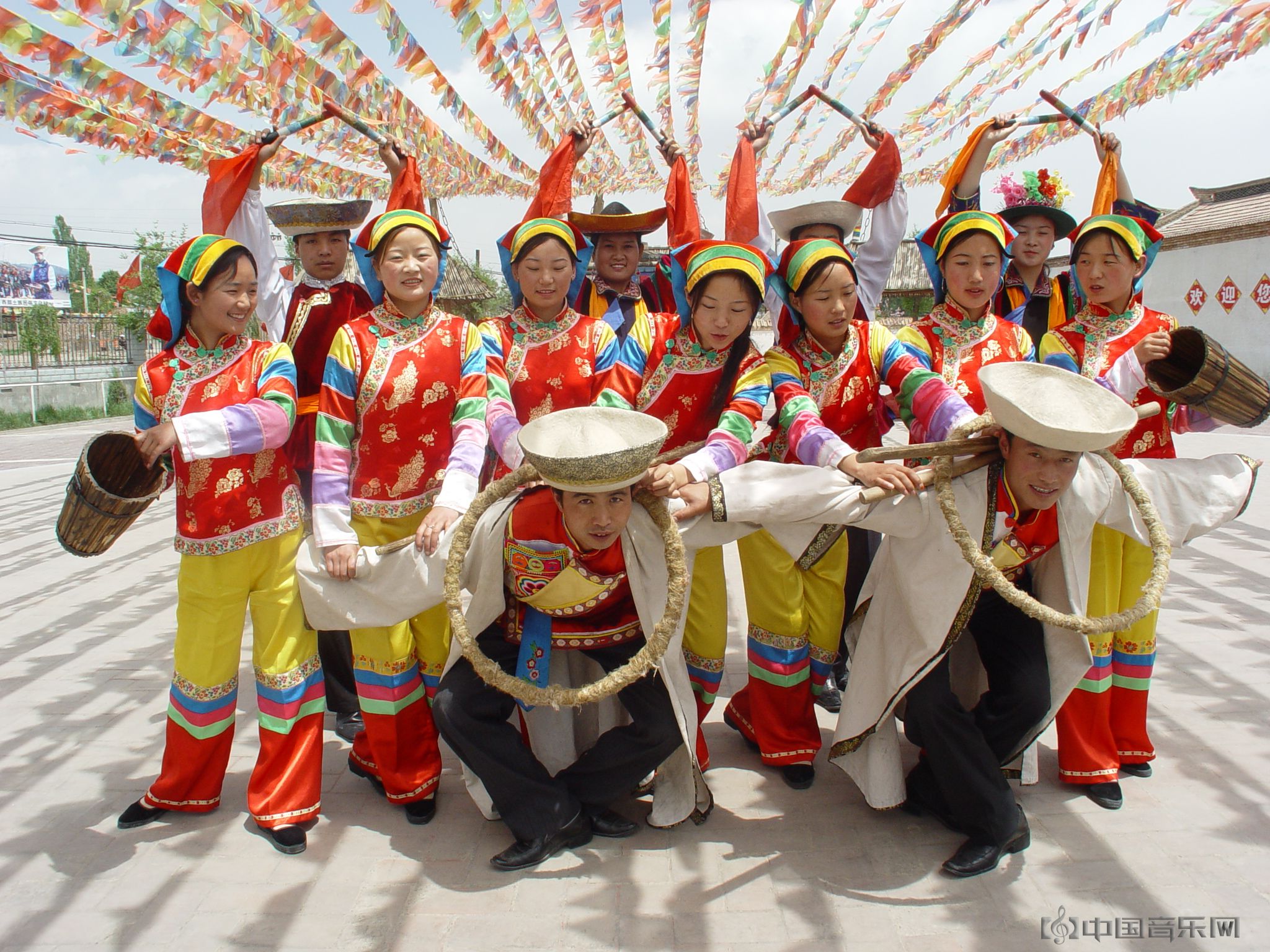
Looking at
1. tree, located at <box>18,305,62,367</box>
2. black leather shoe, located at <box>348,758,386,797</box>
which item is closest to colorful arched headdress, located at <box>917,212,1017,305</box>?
black leather shoe, located at <box>348,758,386,797</box>

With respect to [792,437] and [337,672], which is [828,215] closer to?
[792,437]

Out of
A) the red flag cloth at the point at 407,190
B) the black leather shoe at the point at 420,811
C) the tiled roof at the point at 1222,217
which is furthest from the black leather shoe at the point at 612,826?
the tiled roof at the point at 1222,217

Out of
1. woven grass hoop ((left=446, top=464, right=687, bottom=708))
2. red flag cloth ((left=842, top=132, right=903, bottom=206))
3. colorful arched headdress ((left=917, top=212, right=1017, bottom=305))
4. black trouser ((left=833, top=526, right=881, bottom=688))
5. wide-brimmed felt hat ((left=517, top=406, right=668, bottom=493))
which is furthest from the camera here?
red flag cloth ((left=842, top=132, right=903, bottom=206))

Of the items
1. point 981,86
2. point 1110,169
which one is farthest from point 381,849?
point 981,86

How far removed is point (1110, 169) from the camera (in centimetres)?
397

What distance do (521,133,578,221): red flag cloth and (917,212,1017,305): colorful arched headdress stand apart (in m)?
1.56

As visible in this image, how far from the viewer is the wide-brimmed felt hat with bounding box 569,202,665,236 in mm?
4344

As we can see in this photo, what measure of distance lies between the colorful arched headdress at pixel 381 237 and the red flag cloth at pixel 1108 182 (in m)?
2.85

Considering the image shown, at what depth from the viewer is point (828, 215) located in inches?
169

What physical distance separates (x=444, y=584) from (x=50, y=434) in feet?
56.7

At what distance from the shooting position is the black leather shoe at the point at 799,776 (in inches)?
129

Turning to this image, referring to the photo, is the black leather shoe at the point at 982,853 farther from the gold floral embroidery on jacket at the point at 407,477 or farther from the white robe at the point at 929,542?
the gold floral embroidery on jacket at the point at 407,477

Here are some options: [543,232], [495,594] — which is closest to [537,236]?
[543,232]
